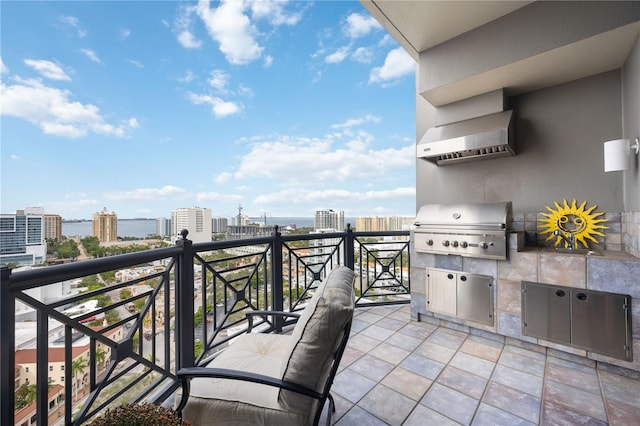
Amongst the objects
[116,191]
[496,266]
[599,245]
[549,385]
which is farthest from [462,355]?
[116,191]

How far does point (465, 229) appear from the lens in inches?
99.3

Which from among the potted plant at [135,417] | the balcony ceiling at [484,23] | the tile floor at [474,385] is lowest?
the tile floor at [474,385]

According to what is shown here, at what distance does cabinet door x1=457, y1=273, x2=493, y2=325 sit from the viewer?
Result: 2.43 m

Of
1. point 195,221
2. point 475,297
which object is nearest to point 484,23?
point 475,297

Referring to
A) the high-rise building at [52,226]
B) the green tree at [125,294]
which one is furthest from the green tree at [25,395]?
the high-rise building at [52,226]

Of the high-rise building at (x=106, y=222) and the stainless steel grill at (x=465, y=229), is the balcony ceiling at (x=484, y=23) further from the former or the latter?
the high-rise building at (x=106, y=222)

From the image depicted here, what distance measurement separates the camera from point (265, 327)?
102 inches

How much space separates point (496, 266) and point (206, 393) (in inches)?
99.7

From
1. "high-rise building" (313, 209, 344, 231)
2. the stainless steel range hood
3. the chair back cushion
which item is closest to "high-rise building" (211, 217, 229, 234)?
"high-rise building" (313, 209, 344, 231)

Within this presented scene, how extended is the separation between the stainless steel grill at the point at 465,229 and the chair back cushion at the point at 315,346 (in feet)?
6.54

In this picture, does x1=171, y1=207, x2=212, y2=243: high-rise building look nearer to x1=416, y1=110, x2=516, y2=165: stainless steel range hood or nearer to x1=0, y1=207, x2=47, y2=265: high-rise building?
x1=0, y1=207, x2=47, y2=265: high-rise building

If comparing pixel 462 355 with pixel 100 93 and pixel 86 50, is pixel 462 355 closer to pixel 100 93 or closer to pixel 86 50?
pixel 86 50

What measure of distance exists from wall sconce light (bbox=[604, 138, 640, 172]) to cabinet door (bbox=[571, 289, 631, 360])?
99 cm

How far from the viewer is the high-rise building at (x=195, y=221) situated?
2.10m
